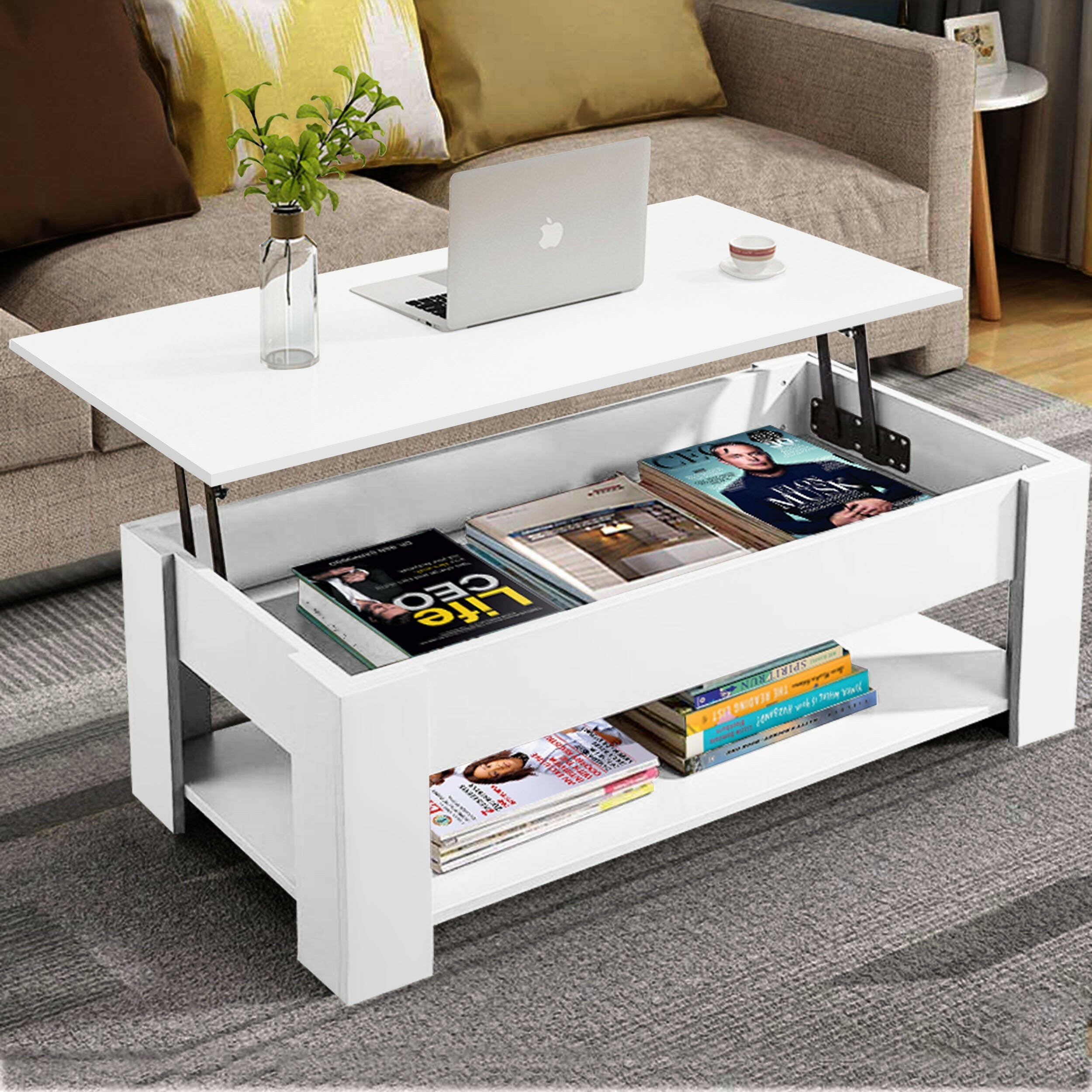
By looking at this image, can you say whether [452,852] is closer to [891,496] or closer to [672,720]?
[672,720]

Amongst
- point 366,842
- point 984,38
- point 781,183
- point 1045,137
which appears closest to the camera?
point 366,842

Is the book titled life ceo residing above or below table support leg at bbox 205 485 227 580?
below

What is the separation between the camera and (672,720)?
2.04 meters

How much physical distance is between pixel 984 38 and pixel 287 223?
7.66ft

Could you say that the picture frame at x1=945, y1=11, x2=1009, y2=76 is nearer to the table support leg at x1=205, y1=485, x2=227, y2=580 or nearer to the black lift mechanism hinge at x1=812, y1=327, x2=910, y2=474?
the black lift mechanism hinge at x1=812, y1=327, x2=910, y2=474

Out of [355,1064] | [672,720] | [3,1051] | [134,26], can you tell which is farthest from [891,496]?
[134,26]

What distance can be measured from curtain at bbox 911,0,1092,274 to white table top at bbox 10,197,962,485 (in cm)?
182

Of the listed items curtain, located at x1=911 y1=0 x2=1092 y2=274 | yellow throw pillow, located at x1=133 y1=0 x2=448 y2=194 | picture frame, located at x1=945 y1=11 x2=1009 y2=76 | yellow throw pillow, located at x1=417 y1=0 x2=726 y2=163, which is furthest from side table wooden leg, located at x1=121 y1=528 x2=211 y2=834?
curtain, located at x1=911 y1=0 x2=1092 y2=274

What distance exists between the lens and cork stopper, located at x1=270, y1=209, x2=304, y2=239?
1900 millimetres

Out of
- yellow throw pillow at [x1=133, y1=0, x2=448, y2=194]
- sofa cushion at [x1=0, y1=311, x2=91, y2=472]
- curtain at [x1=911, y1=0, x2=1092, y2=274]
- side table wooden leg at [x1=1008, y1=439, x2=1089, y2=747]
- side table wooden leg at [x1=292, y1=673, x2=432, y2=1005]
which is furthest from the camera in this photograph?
curtain at [x1=911, y1=0, x2=1092, y2=274]

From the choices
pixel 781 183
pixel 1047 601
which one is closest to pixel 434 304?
pixel 1047 601

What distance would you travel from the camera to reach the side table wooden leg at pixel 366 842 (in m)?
1.67

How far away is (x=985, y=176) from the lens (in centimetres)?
381

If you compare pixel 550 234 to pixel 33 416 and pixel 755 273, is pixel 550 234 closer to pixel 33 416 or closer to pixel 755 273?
pixel 755 273
